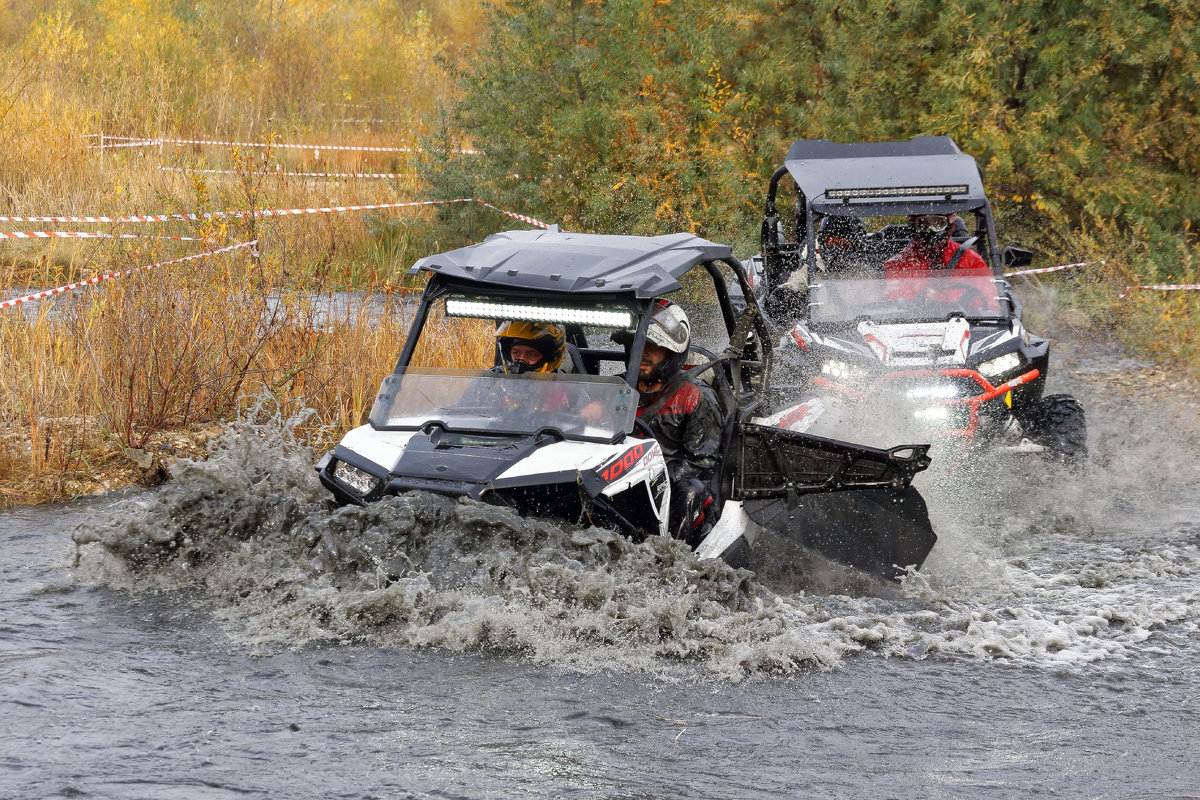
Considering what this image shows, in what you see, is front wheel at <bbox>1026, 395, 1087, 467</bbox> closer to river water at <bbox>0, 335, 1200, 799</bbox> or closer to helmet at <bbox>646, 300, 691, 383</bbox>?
river water at <bbox>0, 335, 1200, 799</bbox>

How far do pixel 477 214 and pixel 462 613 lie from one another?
41.7ft

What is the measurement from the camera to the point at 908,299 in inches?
386

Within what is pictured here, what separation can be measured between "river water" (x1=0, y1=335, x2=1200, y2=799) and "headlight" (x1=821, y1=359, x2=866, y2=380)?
2083 millimetres

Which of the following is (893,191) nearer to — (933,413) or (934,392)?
(934,392)

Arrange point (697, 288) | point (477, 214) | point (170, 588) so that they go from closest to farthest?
point (170, 588), point (697, 288), point (477, 214)

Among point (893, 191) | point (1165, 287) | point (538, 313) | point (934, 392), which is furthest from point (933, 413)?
point (1165, 287)

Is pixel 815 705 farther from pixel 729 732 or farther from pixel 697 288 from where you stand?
pixel 697 288

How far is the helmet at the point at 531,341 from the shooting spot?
21.9 ft

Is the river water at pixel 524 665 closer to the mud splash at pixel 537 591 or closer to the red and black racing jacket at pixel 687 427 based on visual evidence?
the mud splash at pixel 537 591

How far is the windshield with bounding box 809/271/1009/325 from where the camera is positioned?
959 centimetres

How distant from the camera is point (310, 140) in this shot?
830 inches

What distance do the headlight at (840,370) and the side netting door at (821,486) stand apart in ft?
8.39

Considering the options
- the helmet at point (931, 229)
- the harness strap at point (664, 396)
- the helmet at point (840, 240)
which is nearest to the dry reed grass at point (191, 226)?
the harness strap at point (664, 396)

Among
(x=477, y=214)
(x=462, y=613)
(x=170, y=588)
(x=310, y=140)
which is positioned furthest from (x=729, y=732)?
(x=310, y=140)
